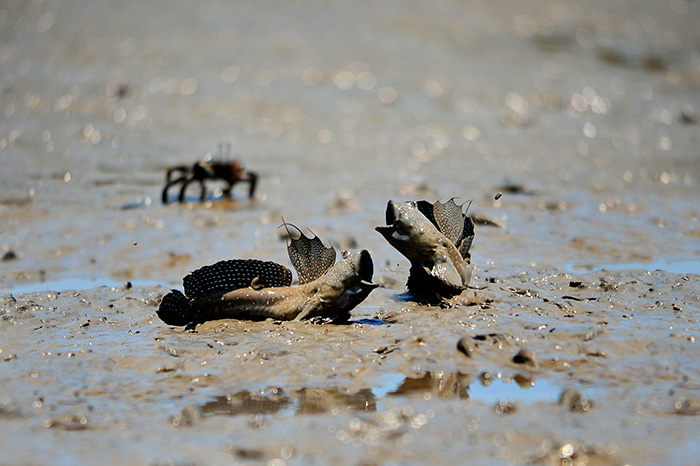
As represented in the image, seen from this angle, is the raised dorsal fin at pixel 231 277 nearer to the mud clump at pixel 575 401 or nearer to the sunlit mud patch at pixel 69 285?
the sunlit mud patch at pixel 69 285

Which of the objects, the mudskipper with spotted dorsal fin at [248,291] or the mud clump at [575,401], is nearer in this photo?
the mud clump at [575,401]

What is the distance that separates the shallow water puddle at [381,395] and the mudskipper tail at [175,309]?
3.23ft

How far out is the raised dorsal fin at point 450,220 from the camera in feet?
14.8

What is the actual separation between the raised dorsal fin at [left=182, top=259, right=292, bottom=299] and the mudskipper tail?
51mm

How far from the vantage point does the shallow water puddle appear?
10.4ft

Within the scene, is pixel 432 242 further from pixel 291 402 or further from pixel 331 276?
pixel 291 402

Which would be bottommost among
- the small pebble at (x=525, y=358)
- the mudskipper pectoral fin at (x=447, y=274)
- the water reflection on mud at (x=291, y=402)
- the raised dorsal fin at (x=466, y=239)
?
the water reflection on mud at (x=291, y=402)

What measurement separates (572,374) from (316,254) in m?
1.41

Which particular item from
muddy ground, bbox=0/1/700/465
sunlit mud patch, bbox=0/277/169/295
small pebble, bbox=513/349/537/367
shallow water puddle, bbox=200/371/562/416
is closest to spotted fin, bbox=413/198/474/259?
muddy ground, bbox=0/1/700/465

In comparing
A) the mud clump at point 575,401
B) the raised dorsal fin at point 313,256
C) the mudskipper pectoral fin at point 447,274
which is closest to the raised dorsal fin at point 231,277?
the raised dorsal fin at point 313,256

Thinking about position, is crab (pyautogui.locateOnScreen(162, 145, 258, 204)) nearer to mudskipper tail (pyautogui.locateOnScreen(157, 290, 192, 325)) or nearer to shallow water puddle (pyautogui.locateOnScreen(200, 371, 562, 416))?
mudskipper tail (pyautogui.locateOnScreen(157, 290, 192, 325))

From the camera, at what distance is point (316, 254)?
4.24 metres

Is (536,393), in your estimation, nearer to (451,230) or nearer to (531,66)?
(451,230)

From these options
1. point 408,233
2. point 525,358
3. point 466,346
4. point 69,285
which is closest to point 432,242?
point 408,233
